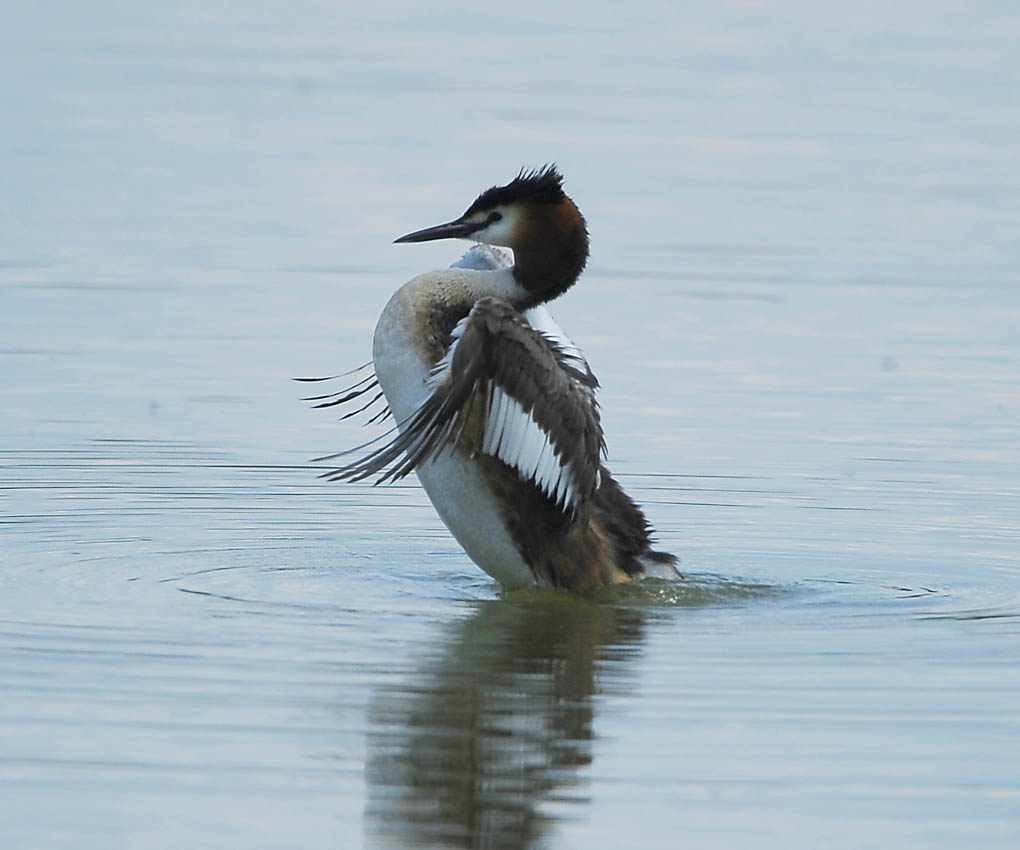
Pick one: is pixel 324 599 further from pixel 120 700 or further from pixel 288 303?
pixel 288 303

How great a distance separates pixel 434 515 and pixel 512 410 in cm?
207

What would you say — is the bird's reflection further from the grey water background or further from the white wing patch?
the white wing patch

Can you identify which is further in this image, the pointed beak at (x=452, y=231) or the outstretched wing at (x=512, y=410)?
the pointed beak at (x=452, y=231)

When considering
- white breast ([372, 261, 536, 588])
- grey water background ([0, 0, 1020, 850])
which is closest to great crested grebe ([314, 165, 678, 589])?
white breast ([372, 261, 536, 588])

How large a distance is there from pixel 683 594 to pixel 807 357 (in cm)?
484

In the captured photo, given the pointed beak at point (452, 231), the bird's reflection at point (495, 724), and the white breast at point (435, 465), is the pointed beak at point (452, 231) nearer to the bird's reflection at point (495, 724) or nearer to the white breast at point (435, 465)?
the white breast at point (435, 465)

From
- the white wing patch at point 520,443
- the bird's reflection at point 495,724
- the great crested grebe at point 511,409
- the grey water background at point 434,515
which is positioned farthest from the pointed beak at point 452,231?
the bird's reflection at point 495,724

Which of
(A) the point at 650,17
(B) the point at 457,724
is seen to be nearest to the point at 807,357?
(B) the point at 457,724

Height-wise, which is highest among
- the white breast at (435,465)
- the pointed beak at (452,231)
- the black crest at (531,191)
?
the black crest at (531,191)

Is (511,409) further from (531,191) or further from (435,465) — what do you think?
(531,191)

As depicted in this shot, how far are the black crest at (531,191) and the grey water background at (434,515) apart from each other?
1.51m

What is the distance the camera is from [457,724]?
7.84m

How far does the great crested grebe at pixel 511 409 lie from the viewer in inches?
368

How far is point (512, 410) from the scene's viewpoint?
951 centimetres
